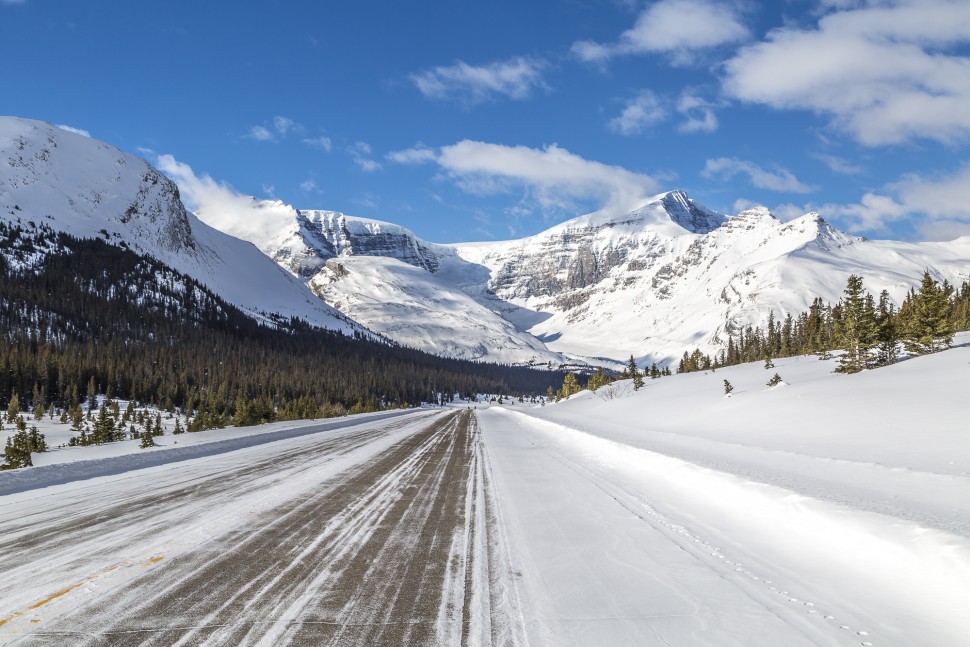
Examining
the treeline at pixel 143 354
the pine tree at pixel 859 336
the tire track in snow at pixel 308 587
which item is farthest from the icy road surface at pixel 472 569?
the treeline at pixel 143 354

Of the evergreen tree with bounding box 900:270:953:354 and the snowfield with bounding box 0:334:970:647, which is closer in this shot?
the snowfield with bounding box 0:334:970:647

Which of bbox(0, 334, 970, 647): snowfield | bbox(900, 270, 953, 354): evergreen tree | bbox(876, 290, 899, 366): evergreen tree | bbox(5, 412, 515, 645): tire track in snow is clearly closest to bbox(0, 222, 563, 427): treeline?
bbox(0, 334, 970, 647): snowfield

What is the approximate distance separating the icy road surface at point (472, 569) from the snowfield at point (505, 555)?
3cm

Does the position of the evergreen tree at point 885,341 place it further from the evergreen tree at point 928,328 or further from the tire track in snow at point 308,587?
the tire track in snow at point 308,587

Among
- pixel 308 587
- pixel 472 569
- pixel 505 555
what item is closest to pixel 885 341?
pixel 505 555

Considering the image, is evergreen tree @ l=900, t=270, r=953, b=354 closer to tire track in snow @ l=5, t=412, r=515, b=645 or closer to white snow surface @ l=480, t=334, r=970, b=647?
white snow surface @ l=480, t=334, r=970, b=647

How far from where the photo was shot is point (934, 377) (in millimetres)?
26438

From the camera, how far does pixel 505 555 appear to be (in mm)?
6566

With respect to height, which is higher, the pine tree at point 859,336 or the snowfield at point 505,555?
the pine tree at point 859,336

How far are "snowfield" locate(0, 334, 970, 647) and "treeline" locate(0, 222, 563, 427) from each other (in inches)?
1384

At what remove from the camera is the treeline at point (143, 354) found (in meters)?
78.2

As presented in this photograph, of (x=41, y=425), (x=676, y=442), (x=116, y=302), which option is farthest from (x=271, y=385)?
(x=676, y=442)

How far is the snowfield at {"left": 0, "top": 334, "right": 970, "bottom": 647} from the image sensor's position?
4.50 m

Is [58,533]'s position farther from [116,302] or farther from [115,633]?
[116,302]
